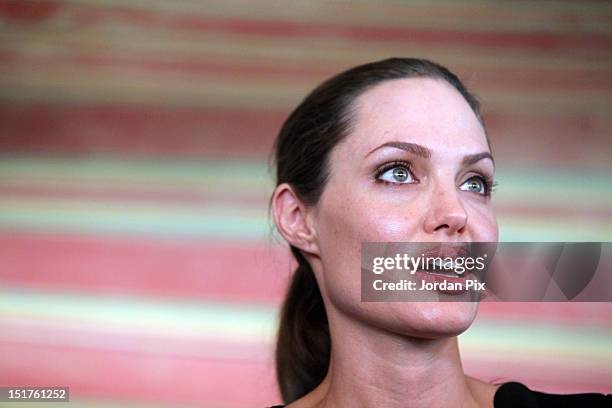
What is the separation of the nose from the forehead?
0.34 ft

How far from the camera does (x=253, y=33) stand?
105 inches

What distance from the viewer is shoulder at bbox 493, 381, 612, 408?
1.64m

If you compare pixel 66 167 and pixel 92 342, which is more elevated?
pixel 66 167

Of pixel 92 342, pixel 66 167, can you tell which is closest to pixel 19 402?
pixel 92 342

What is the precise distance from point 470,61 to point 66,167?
124 cm

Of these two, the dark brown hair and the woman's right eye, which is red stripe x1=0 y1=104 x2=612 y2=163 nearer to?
the dark brown hair

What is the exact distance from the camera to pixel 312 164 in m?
1.77

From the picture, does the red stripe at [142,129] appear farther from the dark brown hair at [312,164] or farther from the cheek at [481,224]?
the cheek at [481,224]

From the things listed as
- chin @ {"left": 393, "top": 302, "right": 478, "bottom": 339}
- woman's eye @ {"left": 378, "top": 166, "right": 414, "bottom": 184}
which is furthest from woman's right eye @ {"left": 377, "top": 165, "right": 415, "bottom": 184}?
chin @ {"left": 393, "top": 302, "right": 478, "bottom": 339}

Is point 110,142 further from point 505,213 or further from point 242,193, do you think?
point 505,213

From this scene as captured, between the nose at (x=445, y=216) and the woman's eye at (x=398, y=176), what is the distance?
73 millimetres

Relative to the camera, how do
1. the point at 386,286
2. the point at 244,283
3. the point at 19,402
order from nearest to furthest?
the point at 386,286
the point at 19,402
the point at 244,283

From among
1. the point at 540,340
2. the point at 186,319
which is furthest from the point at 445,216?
the point at 186,319

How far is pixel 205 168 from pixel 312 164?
915 millimetres
